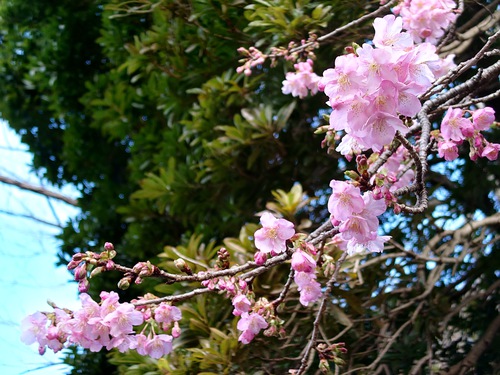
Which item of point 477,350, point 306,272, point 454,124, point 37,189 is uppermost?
point 454,124

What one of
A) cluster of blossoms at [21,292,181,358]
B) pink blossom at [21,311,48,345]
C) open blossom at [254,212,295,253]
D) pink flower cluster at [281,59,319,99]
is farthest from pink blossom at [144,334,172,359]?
pink flower cluster at [281,59,319,99]

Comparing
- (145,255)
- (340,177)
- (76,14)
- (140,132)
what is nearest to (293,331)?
(340,177)

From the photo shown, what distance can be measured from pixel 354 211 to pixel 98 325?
20.8 inches

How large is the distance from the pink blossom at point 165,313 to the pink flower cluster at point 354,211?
40cm

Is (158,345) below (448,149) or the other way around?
below

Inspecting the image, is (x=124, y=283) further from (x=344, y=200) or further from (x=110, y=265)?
(x=344, y=200)

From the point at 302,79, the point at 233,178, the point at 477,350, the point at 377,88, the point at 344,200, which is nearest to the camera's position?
the point at 377,88

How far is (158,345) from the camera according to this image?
4.06 feet

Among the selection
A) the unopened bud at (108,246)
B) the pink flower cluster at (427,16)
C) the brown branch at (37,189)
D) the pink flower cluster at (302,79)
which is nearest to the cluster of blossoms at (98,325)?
the unopened bud at (108,246)

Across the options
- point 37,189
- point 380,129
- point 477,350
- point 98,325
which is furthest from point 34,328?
point 37,189

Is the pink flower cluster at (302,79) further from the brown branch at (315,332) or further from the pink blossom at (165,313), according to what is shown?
the pink blossom at (165,313)

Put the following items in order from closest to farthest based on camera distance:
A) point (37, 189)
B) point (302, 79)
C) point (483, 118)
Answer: point (483, 118)
point (302, 79)
point (37, 189)

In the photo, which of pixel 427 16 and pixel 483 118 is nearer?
pixel 483 118

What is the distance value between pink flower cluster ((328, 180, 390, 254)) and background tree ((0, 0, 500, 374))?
0.79 metres
